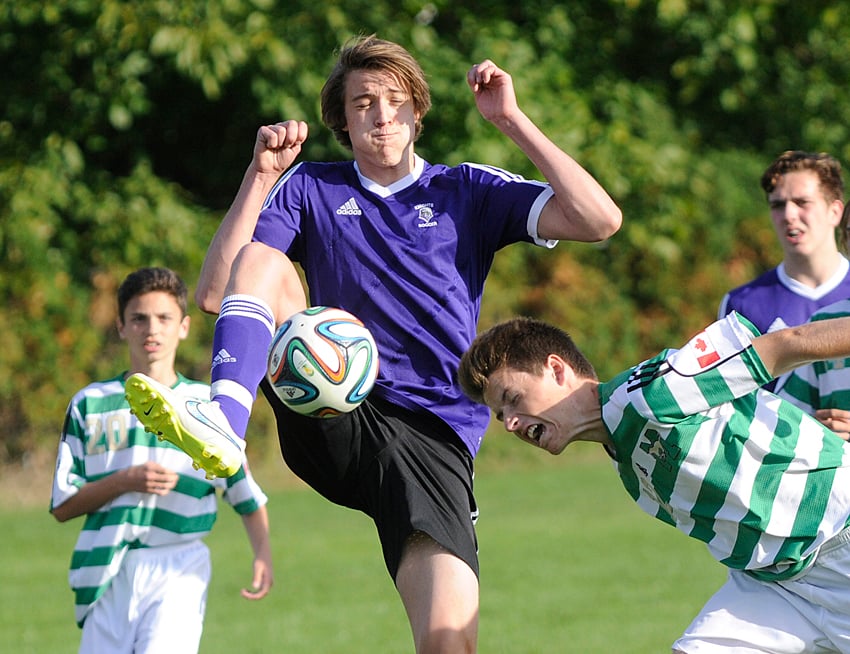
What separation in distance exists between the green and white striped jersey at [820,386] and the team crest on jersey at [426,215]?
5.26ft

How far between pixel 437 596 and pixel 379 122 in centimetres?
155

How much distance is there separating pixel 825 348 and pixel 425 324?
1379mm

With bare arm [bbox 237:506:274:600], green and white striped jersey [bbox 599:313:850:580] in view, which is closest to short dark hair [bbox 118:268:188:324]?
bare arm [bbox 237:506:274:600]

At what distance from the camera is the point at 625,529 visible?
11.4 m

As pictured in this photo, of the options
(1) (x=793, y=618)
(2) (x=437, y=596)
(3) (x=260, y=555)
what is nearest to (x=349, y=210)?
(2) (x=437, y=596)

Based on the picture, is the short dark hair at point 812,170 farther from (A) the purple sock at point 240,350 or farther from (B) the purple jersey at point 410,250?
(A) the purple sock at point 240,350

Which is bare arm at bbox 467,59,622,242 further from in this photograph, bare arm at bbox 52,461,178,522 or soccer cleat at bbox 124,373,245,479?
bare arm at bbox 52,461,178,522

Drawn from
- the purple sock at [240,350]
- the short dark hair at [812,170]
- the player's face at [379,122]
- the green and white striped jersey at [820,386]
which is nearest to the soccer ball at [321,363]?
the purple sock at [240,350]

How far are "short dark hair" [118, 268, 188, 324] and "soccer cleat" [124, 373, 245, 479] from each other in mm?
1667

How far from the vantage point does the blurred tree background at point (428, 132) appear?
14.1 m

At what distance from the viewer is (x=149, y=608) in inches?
202

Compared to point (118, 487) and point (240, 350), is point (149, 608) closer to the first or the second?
point (118, 487)

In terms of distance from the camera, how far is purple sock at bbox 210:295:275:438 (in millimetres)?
3998

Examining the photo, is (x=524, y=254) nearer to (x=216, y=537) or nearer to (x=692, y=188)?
(x=692, y=188)
